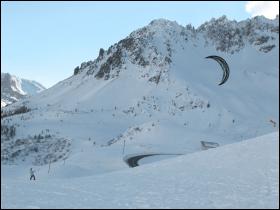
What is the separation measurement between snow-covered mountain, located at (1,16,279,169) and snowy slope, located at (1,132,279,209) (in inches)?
805

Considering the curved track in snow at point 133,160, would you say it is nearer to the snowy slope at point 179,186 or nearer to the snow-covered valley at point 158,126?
the snow-covered valley at point 158,126

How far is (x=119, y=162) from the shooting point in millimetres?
50625

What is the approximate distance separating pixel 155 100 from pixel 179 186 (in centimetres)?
7227

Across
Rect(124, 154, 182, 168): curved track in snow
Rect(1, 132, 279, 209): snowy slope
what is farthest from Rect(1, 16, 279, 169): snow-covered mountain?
Rect(1, 132, 279, 209): snowy slope

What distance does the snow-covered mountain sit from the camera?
225ft

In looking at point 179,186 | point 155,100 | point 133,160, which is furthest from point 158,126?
point 179,186

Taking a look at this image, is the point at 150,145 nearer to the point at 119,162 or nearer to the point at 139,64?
the point at 119,162

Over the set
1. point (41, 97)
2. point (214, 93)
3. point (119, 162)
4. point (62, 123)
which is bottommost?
point (119, 162)

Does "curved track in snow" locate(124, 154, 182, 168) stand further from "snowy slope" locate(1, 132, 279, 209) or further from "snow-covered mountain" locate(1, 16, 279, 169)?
"snowy slope" locate(1, 132, 279, 209)

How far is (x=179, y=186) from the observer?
2181 centimetres

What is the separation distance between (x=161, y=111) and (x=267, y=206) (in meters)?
72.2

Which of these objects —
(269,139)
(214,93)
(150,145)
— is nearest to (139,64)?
(214,93)

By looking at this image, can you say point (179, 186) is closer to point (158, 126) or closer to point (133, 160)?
point (133, 160)

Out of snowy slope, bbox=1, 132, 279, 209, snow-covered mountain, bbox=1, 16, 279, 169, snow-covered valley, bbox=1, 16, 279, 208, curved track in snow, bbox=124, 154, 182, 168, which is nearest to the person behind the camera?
snowy slope, bbox=1, 132, 279, 209
